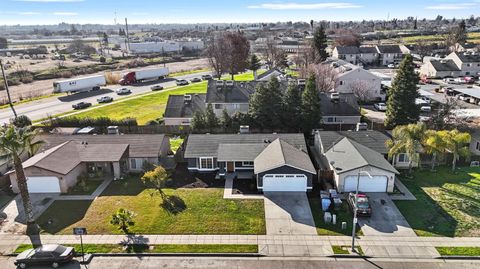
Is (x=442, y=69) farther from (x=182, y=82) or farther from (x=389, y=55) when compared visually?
(x=182, y=82)

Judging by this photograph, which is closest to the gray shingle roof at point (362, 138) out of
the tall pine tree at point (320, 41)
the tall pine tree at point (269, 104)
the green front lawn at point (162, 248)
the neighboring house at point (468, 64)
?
the tall pine tree at point (269, 104)

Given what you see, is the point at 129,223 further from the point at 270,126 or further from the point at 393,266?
the point at 270,126

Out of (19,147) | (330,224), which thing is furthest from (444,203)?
(19,147)

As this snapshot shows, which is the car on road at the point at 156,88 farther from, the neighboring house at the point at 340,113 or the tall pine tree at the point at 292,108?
the tall pine tree at the point at 292,108

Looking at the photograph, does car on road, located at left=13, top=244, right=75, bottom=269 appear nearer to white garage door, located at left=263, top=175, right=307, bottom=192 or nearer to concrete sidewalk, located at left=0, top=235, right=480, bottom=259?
concrete sidewalk, located at left=0, top=235, right=480, bottom=259

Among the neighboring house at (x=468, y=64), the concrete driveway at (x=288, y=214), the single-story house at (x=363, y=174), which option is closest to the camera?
the concrete driveway at (x=288, y=214)

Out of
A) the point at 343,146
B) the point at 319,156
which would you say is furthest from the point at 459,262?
the point at 319,156
